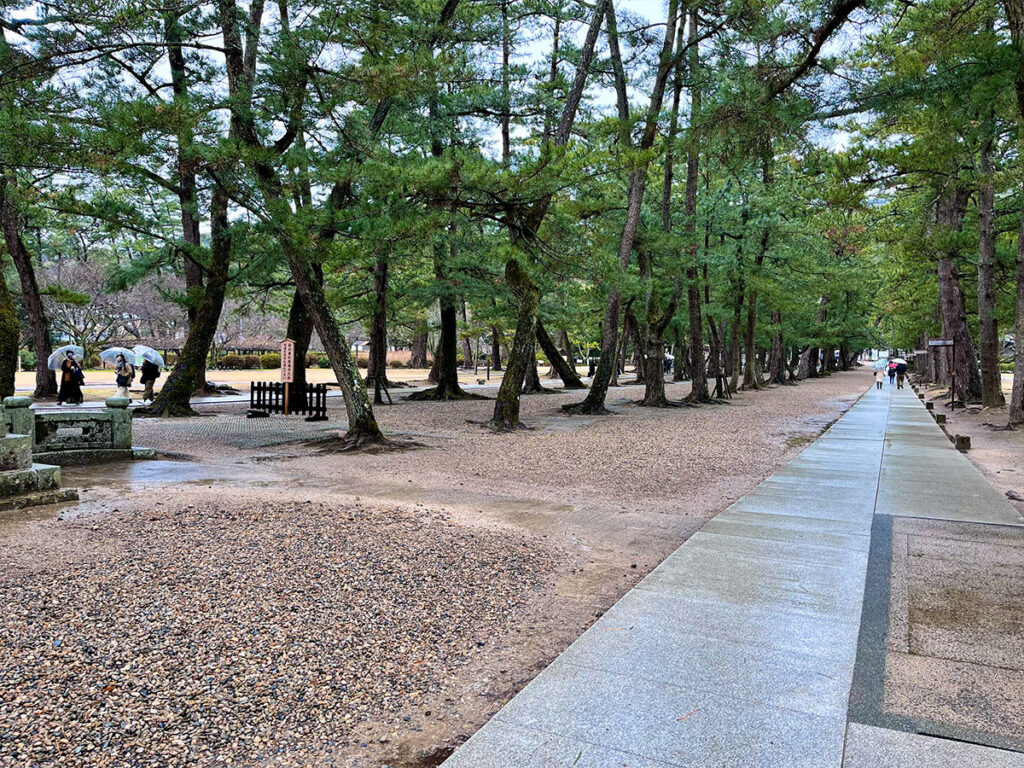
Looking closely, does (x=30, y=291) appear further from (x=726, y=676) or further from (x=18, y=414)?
(x=726, y=676)

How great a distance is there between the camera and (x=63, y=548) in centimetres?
514

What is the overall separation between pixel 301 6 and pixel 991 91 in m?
9.89

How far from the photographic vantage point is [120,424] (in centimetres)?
991

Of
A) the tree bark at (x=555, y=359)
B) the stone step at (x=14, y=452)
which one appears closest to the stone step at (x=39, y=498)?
the stone step at (x=14, y=452)

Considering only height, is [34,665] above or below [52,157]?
below

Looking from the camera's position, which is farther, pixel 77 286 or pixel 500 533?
pixel 77 286

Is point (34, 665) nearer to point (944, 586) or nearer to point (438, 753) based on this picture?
point (438, 753)

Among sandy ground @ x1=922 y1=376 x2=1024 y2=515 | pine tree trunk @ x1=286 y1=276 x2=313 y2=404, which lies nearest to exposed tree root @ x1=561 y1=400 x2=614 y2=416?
pine tree trunk @ x1=286 y1=276 x2=313 y2=404

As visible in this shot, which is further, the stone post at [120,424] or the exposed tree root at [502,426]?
the exposed tree root at [502,426]

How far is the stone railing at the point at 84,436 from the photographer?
366 inches

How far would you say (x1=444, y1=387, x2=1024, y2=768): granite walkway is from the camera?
2535mm

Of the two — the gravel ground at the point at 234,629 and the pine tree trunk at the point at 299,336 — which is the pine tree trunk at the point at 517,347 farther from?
the gravel ground at the point at 234,629

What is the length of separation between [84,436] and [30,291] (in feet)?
38.7

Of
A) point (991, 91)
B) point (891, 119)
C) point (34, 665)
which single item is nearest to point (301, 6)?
point (891, 119)
